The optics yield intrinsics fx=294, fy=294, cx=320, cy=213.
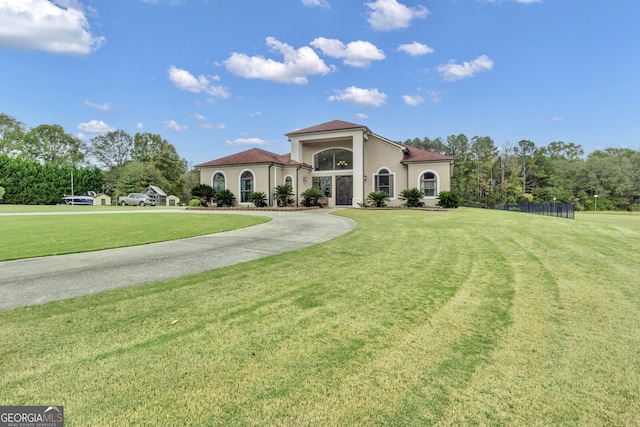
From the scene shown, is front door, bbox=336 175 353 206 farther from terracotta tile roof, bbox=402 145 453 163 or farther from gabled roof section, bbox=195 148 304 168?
terracotta tile roof, bbox=402 145 453 163

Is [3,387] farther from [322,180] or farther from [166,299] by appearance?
[322,180]

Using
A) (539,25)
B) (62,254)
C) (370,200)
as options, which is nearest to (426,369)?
(62,254)

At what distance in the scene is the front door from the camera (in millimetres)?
25327

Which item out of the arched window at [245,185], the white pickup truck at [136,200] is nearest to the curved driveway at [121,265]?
the arched window at [245,185]

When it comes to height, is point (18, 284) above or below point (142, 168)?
below

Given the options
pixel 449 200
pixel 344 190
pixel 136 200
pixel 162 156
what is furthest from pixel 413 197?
pixel 162 156

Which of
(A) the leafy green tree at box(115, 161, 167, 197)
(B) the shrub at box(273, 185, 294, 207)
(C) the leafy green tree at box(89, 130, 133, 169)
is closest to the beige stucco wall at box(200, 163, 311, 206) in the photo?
(B) the shrub at box(273, 185, 294, 207)

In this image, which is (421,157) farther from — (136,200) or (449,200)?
(136,200)

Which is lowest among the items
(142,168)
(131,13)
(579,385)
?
(579,385)

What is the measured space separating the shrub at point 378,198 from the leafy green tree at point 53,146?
5119 cm

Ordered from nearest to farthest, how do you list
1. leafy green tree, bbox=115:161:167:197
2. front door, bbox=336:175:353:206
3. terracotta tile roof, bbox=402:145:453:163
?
terracotta tile roof, bbox=402:145:453:163
front door, bbox=336:175:353:206
leafy green tree, bbox=115:161:167:197

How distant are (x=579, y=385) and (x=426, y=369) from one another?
1.06 metres

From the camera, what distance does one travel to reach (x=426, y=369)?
2303 millimetres

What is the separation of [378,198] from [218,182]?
13.8 m
